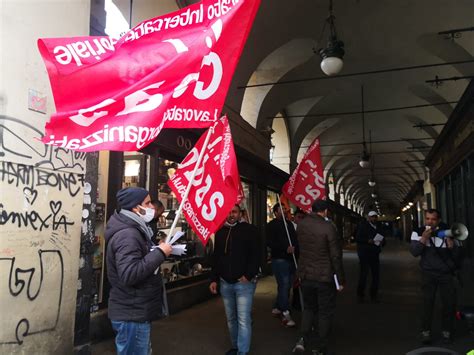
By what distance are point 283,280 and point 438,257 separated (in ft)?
8.17

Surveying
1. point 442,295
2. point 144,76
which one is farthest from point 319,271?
point 144,76

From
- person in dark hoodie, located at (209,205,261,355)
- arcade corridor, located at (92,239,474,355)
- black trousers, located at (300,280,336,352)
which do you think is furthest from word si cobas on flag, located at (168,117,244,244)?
arcade corridor, located at (92,239,474,355)

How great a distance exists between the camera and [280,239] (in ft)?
22.8

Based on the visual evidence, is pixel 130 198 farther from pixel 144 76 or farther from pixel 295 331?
pixel 295 331

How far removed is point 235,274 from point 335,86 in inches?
487

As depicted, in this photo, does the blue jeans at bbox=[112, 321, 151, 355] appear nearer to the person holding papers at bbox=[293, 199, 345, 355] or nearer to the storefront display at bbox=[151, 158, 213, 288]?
the person holding papers at bbox=[293, 199, 345, 355]

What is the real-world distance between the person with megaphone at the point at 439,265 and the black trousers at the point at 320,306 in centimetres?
163

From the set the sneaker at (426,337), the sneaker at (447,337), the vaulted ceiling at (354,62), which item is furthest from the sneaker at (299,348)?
the vaulted ceiling at (354,62)

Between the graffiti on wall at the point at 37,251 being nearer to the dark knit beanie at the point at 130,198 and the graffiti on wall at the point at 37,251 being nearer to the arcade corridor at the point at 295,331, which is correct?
the arcade corridor at the point at 295,331

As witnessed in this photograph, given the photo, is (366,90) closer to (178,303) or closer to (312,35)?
(312,35)

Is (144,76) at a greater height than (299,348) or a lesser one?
greater

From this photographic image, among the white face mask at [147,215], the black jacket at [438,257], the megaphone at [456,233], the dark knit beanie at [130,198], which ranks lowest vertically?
the black jacket at [438,257]

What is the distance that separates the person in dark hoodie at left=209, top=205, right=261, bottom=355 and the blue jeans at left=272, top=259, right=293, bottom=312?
2.00m

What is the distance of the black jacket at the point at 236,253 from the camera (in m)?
4.64
